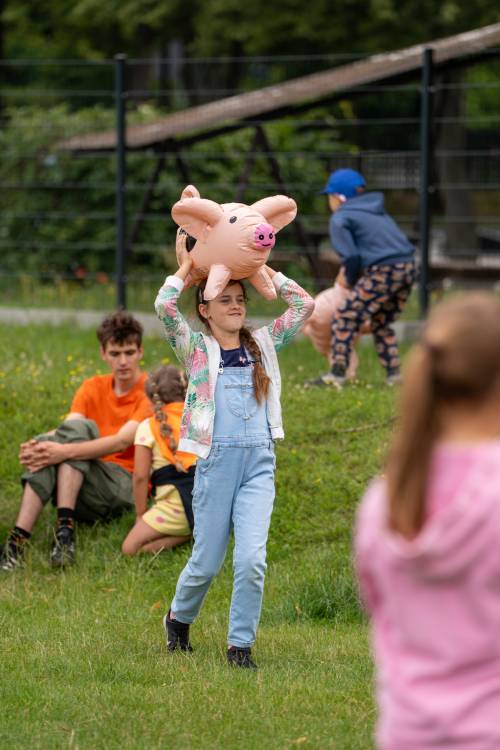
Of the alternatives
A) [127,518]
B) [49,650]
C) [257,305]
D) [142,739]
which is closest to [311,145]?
[257,305]

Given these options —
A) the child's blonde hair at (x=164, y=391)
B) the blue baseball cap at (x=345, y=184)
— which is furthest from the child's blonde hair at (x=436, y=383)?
the blue baseball cap at (x=345, y=184)

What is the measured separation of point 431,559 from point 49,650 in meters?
3.63

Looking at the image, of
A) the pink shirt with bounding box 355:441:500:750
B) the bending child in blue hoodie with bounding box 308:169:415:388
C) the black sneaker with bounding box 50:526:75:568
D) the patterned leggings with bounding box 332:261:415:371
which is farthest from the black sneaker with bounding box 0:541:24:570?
the pink shirt with bounding box 355:441:500:750

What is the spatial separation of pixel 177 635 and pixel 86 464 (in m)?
2.19

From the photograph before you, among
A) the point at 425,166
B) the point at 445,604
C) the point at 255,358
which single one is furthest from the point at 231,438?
the point at 425,166

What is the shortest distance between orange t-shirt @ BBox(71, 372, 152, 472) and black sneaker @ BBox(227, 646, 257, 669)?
8.79 feet

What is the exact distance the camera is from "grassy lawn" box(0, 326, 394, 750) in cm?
490

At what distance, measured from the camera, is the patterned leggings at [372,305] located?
998cm

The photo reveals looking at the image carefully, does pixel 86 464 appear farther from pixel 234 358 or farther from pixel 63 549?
pixel 234 358

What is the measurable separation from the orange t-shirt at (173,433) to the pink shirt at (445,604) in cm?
483

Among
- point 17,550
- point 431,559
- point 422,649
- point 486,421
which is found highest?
point 486,421

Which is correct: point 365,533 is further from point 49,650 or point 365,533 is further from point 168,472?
point 168,472

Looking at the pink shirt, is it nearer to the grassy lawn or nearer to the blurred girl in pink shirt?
the blurred girl in pink shirt

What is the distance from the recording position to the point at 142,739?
15.5 ft
